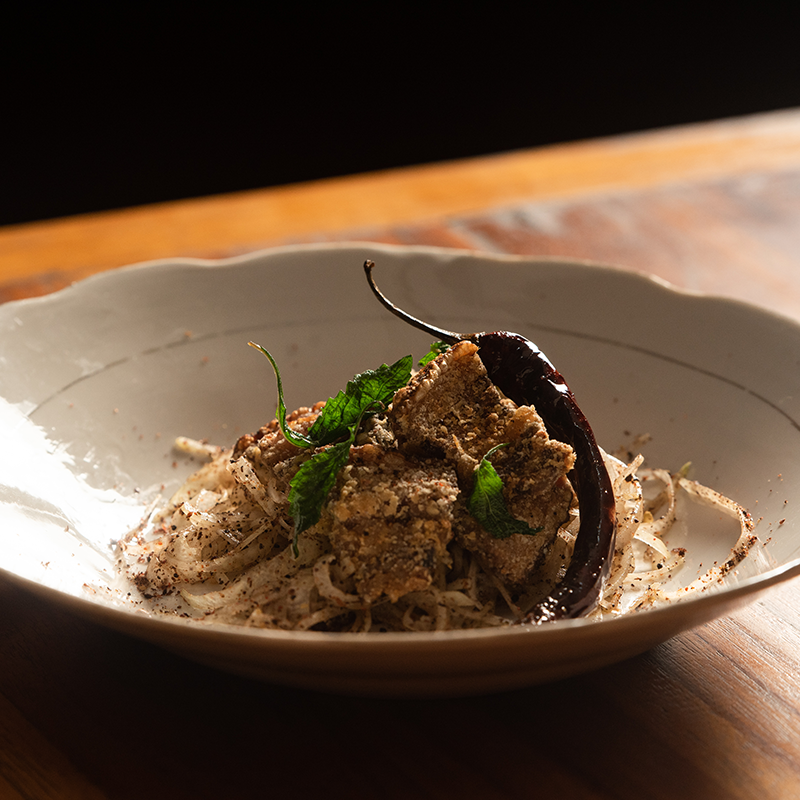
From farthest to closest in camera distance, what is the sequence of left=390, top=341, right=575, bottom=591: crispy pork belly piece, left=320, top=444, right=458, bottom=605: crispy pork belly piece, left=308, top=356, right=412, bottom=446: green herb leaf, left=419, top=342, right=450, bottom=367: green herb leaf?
left=419, top=342, right=450, bottom=367: green herb leaf
left=308, top=356, right=412, bottom=446: green herb leaf
left=390, top=341, right=575, bottom=591: crispy pork belly piece
left=320, top=444, right=458, bottom=605: crispy pork belly piece

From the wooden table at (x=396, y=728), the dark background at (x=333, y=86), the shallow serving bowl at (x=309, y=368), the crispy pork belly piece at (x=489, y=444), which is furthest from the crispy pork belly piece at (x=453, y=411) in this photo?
the dark background at (x=333, y=86)

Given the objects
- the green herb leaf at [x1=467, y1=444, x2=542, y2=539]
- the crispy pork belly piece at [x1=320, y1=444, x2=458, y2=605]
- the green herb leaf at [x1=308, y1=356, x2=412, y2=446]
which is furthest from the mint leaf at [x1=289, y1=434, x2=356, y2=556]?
the green herb leaf at [x1=467, y1=444, x2=542, y2=539]

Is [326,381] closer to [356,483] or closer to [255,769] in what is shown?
[356,483]

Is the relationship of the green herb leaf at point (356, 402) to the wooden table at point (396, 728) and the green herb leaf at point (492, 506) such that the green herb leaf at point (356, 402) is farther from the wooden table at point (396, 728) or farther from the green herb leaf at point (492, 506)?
the wooden table at point (396, 728)

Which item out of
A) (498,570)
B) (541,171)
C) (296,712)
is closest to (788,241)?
(541,171)

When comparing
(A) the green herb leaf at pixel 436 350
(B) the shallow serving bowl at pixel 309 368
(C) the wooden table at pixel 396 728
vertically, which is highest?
(A) the green herb leaf at pixel 436 350

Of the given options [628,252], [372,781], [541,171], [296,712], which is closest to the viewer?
[372,781]

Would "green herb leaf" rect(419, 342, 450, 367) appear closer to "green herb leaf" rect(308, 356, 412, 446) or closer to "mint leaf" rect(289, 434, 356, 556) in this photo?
"green herb leaf" rect(308, 356, 412, 446)
